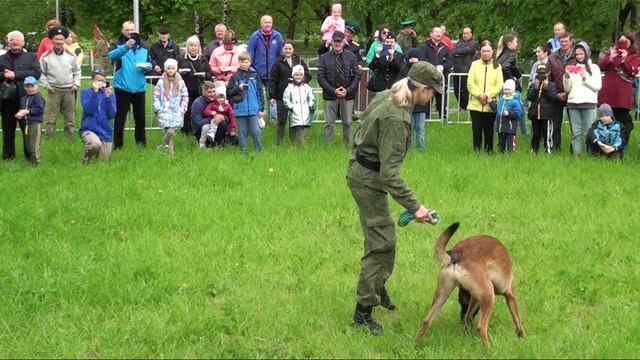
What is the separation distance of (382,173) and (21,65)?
8931mm

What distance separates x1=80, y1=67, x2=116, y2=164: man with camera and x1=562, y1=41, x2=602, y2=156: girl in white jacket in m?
7.42

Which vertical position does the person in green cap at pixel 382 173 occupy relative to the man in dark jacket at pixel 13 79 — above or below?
below

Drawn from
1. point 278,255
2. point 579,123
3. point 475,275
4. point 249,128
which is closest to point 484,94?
point 579,123

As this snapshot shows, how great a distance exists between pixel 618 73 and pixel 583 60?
2.95 feet

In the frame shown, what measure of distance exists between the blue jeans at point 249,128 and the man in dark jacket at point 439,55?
4.23m

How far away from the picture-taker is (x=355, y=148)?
684cm

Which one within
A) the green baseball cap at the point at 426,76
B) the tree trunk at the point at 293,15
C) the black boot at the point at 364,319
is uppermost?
the tree trunk at the point at 293,15

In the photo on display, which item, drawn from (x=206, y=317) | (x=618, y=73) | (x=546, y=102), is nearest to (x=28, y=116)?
(x=206, y=317)

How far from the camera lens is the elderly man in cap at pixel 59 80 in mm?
15062

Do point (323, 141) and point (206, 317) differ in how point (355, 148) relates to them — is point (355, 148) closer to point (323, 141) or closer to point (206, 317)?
point (206, 317)

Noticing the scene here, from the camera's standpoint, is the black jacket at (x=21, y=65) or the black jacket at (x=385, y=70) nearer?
the black jacket at (x=21, y=65)

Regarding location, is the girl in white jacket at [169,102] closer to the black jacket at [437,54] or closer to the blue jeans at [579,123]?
the black jacket at [437,54]

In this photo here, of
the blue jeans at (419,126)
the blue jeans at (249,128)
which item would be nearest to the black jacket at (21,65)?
the blue jeans at (249,128)

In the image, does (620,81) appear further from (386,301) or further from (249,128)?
(386,301)
